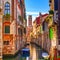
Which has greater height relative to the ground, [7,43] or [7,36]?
[7,36]

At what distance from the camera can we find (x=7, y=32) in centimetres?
1623

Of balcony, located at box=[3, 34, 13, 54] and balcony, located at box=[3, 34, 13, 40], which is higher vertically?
balcony, located at box=[3, 34, 13, 40]

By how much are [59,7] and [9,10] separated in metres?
7.86

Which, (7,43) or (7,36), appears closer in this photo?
(7,36)

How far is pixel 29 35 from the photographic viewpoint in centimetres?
4581

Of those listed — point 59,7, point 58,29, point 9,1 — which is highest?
point 9,1

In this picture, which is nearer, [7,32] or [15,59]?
[15,59]

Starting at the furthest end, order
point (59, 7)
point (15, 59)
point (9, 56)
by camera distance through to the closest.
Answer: point (9, 56), point (15, 59), point (59, 7)

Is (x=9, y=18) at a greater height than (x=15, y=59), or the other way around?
(x=9, y=18)

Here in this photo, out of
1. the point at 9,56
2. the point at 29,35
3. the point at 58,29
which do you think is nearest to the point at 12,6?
the point at 9,56

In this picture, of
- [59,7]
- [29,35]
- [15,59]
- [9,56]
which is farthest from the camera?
[29,35]

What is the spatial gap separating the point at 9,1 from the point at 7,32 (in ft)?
6.30

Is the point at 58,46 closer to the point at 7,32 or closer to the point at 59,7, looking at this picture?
the point at 59,7

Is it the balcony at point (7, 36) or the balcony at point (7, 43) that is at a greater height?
the balcony at point (7, 36)
